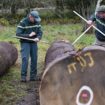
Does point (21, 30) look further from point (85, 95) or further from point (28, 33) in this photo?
point (85, 95)

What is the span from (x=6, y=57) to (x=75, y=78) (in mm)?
5486

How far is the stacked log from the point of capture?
35.8 feet

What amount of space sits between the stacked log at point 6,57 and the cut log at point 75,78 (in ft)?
15.5

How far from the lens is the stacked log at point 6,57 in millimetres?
10922

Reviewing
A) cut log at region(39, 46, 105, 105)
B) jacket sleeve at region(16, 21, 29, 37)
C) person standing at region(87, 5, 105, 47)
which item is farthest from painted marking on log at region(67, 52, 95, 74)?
jacket sleeve at region(16, 21, 29, 37)

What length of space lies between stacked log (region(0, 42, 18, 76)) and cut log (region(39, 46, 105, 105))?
4732 millimetres

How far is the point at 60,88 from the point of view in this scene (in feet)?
20.1

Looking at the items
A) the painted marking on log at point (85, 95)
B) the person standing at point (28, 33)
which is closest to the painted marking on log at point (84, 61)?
the painted marking on log at point (85, 95)

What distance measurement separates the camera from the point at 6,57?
11.3 metres

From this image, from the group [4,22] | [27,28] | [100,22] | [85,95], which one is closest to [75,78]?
[85,95]

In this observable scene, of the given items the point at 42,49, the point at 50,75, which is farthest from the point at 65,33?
the point at 50,75

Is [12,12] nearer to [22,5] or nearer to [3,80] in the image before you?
[22,5]

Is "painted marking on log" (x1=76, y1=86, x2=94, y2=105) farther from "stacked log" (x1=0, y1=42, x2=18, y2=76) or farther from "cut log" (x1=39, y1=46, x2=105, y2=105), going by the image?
"stacked log" (x1=0, y1=42, x2=18, y2=76)

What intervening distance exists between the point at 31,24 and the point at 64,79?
184 inches
